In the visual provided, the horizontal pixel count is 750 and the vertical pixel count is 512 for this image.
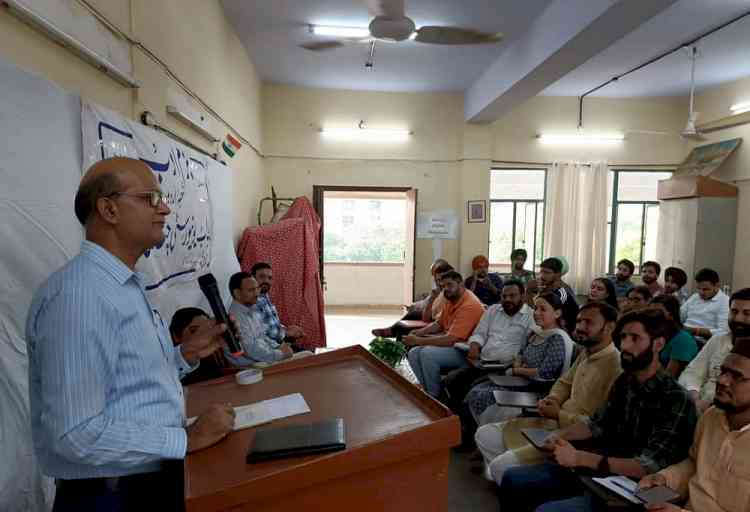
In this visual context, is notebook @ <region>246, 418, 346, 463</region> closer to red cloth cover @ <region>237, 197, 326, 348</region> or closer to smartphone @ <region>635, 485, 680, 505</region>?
smartphone @ <region>635, 485, 680, 505</region>

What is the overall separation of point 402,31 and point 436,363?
2.64m

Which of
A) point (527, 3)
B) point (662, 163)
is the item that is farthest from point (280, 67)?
point (662, 163)

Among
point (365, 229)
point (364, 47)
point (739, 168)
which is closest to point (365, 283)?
point (365, 229)

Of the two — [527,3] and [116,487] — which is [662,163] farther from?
[116,487]

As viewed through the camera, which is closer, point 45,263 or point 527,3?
point 45,263

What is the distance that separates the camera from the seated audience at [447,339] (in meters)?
3.48

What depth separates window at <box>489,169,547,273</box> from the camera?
21.6ft

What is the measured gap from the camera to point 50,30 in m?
1.46

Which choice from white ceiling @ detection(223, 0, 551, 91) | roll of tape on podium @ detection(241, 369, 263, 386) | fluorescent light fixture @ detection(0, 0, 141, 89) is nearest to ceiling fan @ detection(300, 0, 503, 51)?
white ceiling @ detection(223, 0, 551, 91)

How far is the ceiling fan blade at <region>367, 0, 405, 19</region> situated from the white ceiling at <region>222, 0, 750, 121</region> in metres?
0.73

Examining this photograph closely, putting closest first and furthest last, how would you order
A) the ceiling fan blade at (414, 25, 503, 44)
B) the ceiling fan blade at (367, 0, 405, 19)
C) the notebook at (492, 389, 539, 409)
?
the notebook at (492, 389, 539, 409)
the ceiling fan blade at (367, 0, 405, 19)
the ceiling fan blade at (414, 25, 503, 44)

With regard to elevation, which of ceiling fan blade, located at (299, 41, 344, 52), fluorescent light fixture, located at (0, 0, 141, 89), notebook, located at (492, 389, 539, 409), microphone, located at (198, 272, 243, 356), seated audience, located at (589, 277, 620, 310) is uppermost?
ceiling fan blade, located at (299, 41, 344, 52)

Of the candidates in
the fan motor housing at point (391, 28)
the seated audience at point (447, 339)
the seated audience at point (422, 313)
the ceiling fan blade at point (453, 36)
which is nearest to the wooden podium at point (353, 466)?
the seated audience at point (447, 339)

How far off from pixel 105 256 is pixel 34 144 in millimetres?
793
